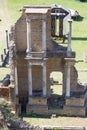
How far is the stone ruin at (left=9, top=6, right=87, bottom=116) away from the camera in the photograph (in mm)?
25312

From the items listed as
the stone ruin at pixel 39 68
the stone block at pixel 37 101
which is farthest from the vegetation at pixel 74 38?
the stone block at pixel 37 101

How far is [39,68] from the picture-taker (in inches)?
1051

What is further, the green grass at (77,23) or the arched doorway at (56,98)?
the green grass at (77,23)

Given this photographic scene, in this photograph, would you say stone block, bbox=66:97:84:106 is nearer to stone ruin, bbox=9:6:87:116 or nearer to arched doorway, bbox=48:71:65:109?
stone ruin, bbox=9:6:87:116

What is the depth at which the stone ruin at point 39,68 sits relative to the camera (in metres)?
25.3

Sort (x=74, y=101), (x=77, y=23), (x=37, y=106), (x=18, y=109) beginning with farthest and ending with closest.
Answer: (x=77, y=23) < (x=37, y=106) < (x=74, y=101) < (x=18, y=109)

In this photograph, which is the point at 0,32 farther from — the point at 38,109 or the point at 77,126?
the point at 77,126

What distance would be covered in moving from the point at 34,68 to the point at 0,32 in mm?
20219

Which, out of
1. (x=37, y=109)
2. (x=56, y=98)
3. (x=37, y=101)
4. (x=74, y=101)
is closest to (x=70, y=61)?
(x=74, y=101)

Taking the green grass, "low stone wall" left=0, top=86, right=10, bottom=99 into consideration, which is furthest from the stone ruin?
the green grass

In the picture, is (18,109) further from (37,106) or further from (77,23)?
(77,23)

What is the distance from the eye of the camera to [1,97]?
25.8 metres

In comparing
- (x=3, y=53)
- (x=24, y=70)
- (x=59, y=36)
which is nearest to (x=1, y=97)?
(x=24, y=70)

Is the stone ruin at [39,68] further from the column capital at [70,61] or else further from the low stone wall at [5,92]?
the low stone wall at [5,92]
